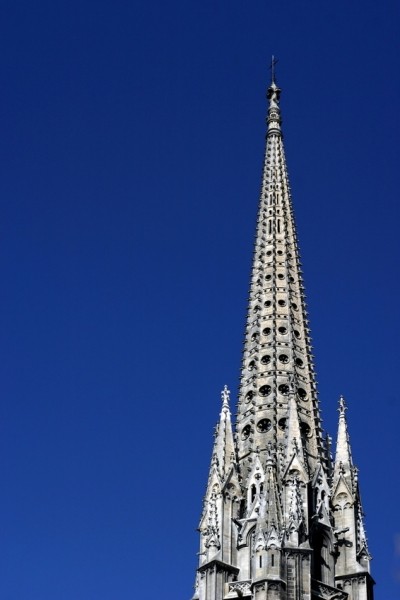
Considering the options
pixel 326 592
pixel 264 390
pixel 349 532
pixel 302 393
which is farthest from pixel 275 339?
pixel 326 592

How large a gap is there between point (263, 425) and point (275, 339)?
22.4 ft

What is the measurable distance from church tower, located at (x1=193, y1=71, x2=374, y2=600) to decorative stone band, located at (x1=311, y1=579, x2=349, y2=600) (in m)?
0.06

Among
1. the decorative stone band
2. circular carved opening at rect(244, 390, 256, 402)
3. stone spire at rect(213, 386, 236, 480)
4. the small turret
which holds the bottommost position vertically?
the decorative stone band

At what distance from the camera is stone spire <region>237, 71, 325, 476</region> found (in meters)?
89.9

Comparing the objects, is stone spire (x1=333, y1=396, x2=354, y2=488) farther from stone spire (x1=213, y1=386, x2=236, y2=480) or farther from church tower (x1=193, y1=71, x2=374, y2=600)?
stone spire (x1=213, y1=386, x2=236, y2=480)

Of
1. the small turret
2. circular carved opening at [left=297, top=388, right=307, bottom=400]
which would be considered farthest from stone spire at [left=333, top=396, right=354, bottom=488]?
circular carved opening at [left=297, top=388, right=307, bottom=400]

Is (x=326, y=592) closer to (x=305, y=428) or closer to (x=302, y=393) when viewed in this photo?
(x=305, y=428)

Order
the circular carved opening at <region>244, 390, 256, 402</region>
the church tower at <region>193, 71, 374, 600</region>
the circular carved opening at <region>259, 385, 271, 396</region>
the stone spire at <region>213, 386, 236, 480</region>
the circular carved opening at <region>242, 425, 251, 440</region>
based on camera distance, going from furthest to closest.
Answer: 1. the circular carved opening at <region>244, 390, 256, 402</region>
2. the circular carved opening at <region>259, 385, 271, 396</region>
3. the circular carved opening at <region>242, 425, 251, 440</region>
4. the stone spire at <region>213, 386, 236, 480</region>
5. the church tower at <region>193, 71, 374, 600</region>

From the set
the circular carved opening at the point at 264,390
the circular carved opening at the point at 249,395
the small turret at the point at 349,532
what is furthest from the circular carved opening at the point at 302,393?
the small turret at the point at 349,532

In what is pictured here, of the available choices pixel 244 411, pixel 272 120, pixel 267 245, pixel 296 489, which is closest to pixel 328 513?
pixel 296 489

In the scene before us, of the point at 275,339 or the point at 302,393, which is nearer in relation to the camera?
the point at 302,393

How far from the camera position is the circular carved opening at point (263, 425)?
89.6 metres

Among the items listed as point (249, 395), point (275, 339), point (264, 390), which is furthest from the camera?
point (275, 339)

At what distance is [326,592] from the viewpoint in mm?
83188
